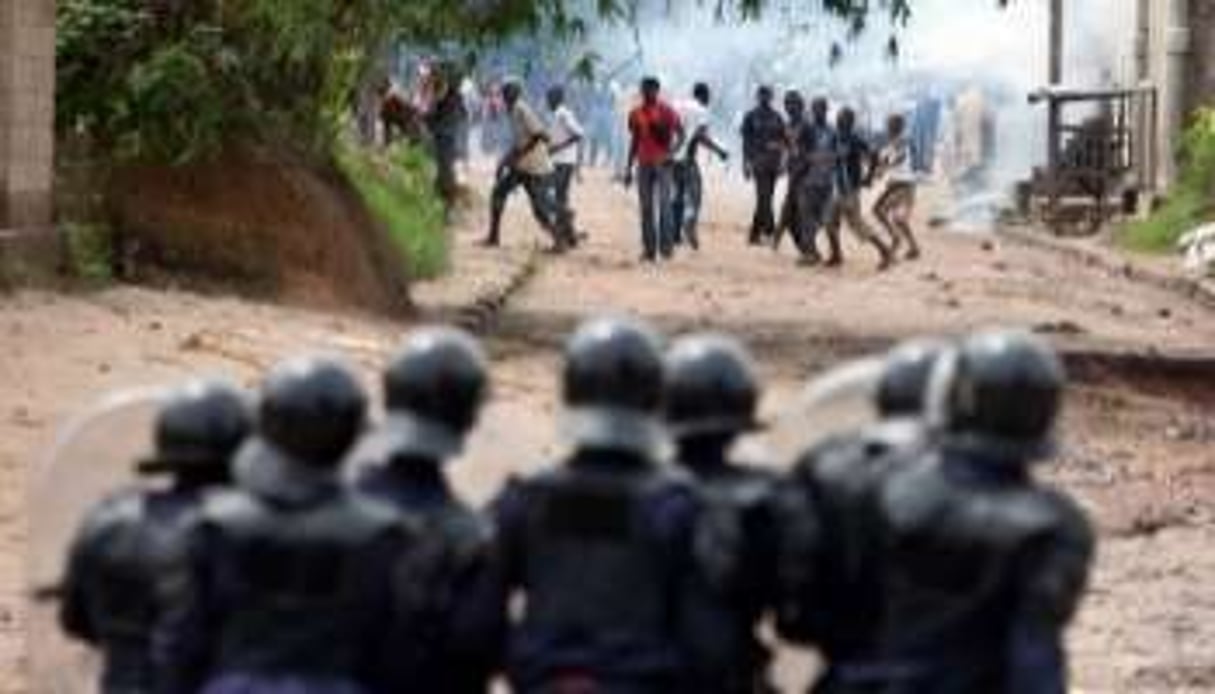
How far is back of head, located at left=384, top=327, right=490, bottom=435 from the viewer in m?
5.09

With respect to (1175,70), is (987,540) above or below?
below

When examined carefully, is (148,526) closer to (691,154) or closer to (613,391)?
(613,391)

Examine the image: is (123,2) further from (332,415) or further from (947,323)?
(332,415)

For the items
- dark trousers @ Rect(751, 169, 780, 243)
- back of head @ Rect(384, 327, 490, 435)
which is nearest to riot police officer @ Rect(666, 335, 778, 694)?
back of head @ Rect(384, 327, 490, 435)

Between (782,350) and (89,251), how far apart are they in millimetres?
3908

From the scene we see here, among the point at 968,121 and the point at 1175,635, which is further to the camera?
the point at 968,121

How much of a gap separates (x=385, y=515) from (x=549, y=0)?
41.7ft

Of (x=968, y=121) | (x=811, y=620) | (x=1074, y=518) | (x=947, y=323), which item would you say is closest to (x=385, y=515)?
(x=811, y=620)

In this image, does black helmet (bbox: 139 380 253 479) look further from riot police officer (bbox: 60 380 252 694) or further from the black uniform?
the black uniform

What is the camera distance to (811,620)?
5.15 metres

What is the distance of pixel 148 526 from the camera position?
16.9 feet

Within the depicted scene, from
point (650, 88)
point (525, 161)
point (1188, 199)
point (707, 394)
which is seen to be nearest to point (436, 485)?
point (707, 394)

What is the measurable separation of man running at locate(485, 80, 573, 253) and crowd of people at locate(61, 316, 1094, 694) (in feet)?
61.9

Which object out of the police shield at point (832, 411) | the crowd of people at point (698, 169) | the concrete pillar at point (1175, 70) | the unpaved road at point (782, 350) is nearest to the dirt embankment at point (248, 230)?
the unpaved road at point (782, 350)
